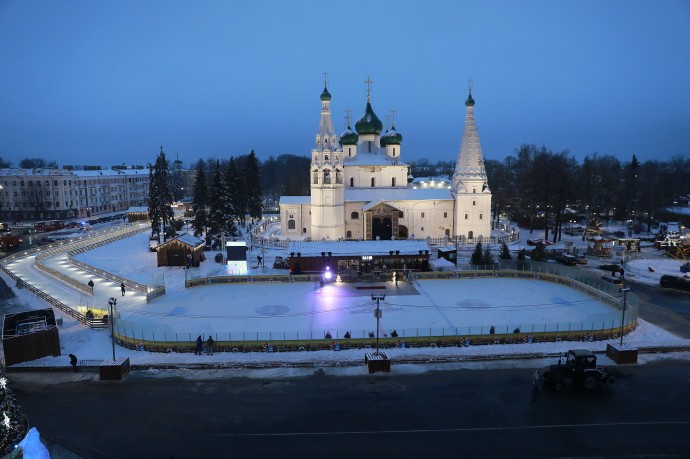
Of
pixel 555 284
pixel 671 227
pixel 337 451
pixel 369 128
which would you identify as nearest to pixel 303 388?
pixel 337 451

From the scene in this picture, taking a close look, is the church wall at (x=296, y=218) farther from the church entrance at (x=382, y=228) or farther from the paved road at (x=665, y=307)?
the paved road at (x=665, y=307)

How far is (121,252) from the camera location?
47.2 m

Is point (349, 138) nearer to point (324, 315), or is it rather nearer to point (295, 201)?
point (295, 201)

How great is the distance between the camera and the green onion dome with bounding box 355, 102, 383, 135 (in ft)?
183

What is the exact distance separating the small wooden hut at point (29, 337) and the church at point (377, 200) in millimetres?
28710

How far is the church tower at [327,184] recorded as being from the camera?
47625 millimetres

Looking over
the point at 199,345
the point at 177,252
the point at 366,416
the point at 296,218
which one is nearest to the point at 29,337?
the point at 199,345

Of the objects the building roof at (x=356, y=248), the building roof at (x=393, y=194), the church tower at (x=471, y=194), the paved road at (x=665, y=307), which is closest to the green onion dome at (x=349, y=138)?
the building roof at (x=393, y=194)

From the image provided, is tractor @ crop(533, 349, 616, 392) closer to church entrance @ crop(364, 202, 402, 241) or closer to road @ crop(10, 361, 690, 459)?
road @ crop(10, 361, 690, 459)

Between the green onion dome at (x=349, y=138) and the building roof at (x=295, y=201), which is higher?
the green onion dome at (x=349, y=138)

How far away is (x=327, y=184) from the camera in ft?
157

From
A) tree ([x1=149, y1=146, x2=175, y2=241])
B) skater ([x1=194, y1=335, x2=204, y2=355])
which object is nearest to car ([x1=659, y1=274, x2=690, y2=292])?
skater ([x1=194, y1=335, x2=204, y2=355])

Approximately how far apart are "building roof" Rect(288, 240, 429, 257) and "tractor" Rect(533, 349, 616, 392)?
19.2 m

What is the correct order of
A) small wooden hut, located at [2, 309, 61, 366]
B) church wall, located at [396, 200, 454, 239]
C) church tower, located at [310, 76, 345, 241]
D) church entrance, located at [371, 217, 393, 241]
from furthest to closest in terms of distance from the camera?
church wall, located at [396, 200, 454, 239] → church entrance, located at [371, 217, 393, 241] → church tower, located at [310, 76, 345, 241] → small wooden hut, located at [2, 309, 61, 366]
